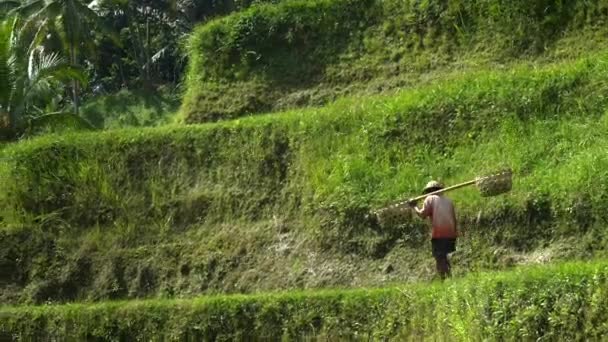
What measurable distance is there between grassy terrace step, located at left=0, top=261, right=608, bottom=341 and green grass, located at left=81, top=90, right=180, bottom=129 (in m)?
16.9

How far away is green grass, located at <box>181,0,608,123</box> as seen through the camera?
16.5 meters

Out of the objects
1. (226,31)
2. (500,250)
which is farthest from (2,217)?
(500,250)

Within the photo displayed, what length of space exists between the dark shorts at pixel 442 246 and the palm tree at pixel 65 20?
66.1 ft

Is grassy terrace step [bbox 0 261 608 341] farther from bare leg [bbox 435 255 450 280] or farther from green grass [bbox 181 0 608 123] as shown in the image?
green grass [bbox 181 0 608 123]

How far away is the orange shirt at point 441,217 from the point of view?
1205 cm

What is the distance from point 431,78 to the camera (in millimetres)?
16969

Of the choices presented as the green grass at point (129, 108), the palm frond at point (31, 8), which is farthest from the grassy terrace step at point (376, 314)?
the palm frond at point (31, 8)

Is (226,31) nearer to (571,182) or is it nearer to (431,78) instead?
(431,78)

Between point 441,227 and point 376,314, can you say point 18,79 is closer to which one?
point 441,227

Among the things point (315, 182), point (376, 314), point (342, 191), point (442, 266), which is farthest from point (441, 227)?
point (315, 182)

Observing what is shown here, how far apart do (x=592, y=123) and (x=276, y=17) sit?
722 cm

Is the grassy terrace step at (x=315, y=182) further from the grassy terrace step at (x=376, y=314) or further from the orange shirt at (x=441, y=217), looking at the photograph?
the grassy terrace step at (x=376, y=314)

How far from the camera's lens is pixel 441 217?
1209cm

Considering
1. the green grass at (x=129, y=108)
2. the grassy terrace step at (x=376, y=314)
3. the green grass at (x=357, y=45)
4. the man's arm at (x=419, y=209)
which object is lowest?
the green grass at (x=129, y=108)
